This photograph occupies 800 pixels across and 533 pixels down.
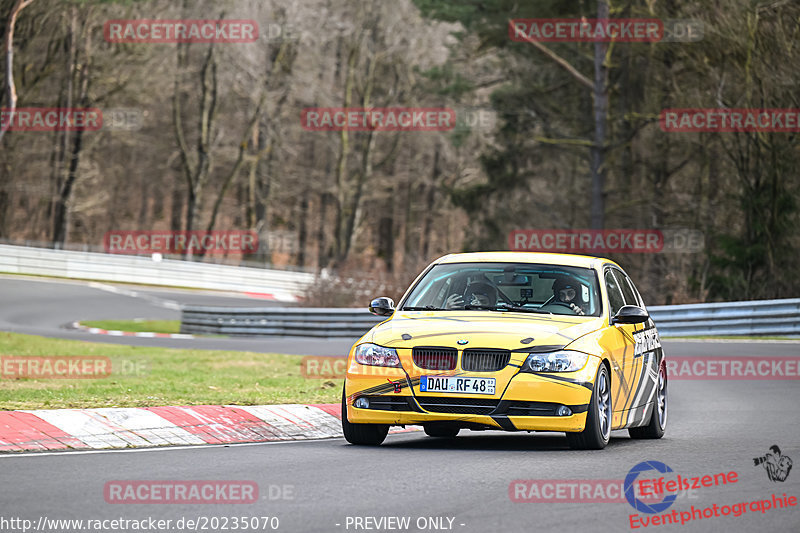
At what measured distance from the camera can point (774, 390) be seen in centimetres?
1647

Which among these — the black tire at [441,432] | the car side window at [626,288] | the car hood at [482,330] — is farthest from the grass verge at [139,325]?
the car hood at [482,330]

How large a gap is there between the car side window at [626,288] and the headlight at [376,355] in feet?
10.4

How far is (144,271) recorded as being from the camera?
2080 inches

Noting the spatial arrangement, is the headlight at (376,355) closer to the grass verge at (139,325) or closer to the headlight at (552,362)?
the headlight at (552,362)

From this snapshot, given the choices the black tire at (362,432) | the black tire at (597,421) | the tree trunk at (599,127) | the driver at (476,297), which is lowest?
the black tire at (362,432)

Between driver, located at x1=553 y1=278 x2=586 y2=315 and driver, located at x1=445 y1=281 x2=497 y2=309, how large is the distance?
21.4 inches

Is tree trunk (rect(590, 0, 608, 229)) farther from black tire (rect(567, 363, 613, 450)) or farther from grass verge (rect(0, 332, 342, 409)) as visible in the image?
black tire (rect(567, 363, 613, 450))

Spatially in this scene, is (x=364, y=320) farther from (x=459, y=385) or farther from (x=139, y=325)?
(x=459, y=385)

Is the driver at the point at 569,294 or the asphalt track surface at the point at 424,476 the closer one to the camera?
the asphalt track surface at the point at 424,476

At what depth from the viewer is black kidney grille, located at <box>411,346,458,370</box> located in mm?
9789

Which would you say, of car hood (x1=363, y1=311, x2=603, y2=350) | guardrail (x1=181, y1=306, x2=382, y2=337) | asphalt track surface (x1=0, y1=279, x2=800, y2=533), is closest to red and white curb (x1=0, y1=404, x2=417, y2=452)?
asphalt track surface (x1=0, y1=279, x2=800, y2=533)

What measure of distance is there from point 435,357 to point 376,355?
50 centimetres

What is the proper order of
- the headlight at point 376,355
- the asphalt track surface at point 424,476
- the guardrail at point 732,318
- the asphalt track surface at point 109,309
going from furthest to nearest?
the asphalt track surface at point 109,309, the guardrail at point 732,318, the headlight at point 376,355, the asphalt track surface at point 424,476

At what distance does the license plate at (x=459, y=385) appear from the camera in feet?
31.8
